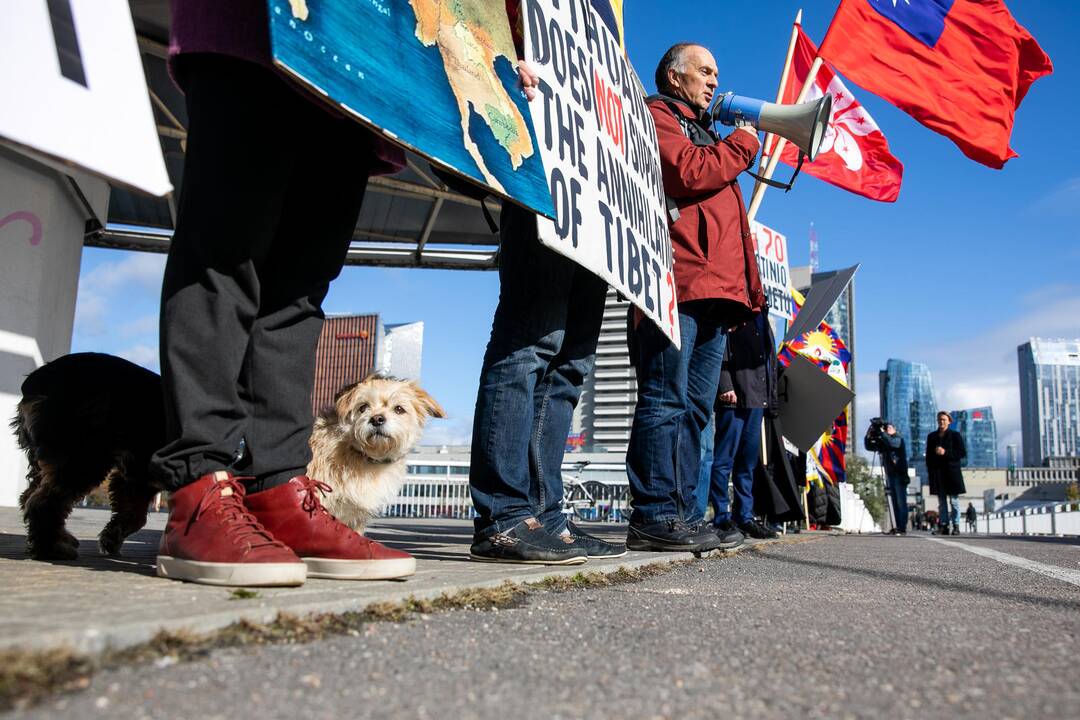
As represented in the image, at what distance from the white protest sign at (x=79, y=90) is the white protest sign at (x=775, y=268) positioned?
796cm

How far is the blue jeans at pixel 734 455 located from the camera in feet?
19.5

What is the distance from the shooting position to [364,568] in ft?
6.36

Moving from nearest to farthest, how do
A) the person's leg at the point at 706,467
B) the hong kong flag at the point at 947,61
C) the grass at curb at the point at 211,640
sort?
the grass at curb at the point at 211,640, the person's leg at the point at 706,467, the hong kong flag at the point at 947,61

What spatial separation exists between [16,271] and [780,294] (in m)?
8.30

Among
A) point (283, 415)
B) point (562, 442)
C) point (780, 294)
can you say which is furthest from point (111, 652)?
point (780, 294)

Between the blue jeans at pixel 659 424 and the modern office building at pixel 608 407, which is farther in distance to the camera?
the modern office building at pixel 608 407

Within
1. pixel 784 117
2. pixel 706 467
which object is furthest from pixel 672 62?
pixel 706 467

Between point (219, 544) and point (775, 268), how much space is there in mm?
8213

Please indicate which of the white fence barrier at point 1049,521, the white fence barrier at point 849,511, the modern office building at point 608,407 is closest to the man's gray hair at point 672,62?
the white fence barrier at point 849,511

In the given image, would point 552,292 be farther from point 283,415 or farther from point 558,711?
point 558,711

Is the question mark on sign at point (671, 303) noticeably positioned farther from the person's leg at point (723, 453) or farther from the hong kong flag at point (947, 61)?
the hong kong flag at point (947, 61)

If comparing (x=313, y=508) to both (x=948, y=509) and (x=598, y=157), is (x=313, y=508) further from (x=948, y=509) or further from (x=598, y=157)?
(x=948, y=509)

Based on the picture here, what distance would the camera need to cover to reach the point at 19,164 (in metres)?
8.74

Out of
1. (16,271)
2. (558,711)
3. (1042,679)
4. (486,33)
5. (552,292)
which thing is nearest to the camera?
(558,711)
